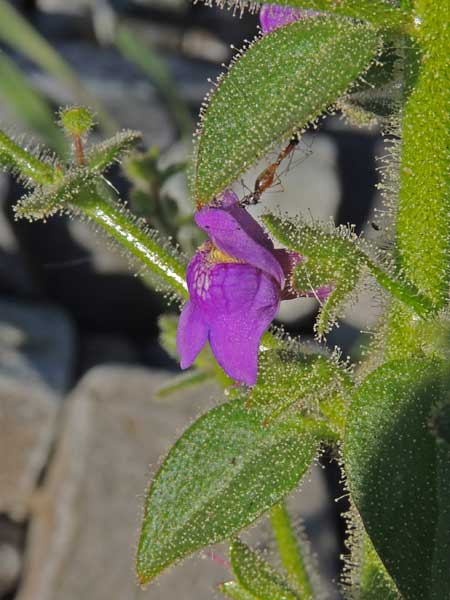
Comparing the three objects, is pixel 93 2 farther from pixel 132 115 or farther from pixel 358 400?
pixel 358 400

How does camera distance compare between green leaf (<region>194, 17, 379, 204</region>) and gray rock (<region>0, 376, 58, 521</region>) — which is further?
gray rock (<region>0, 376, 58, 521</region>)

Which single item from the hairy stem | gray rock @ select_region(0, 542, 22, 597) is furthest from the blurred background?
the hairy stem

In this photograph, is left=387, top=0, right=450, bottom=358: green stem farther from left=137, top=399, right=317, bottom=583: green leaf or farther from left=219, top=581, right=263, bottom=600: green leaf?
left=219, top=581, right=263, bottom=600: green leaf

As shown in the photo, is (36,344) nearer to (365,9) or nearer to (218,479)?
(218,479)

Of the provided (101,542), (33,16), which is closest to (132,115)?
(33,16)

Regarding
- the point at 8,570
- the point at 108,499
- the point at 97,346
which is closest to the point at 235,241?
the point at 108,499

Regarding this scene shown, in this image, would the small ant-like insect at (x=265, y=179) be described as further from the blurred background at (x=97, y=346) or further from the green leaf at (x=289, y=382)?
the blurred background at (x=97, y=346)

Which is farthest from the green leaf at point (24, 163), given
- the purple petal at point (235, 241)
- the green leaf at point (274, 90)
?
the green leaf at point (274, 90)
